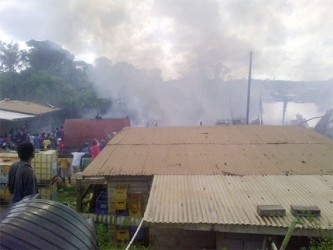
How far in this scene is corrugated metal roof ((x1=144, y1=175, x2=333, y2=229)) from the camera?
4.40 metres

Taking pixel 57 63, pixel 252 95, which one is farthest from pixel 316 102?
pixel 57 63

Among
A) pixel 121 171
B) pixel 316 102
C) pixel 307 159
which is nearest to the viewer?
pixel 121 171

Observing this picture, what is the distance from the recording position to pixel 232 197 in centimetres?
521

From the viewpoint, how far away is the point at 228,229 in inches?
170

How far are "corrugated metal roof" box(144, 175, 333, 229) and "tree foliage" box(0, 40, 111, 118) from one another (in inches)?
792

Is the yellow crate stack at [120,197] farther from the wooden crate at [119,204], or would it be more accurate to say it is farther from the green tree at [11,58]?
the green tree at [11,58]

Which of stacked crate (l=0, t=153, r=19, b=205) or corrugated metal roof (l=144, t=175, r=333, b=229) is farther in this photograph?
stacked crate (l=0, t=153, r=19, b=205)

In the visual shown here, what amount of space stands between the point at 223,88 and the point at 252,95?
5.56m

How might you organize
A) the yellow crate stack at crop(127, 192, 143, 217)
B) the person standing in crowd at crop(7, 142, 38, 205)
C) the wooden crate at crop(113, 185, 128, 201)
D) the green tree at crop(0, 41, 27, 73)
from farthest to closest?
the green tree at crop(0, 41, 27, 73)
the yellow crate stack at crop(127, 192, 143, 217)
the wooden crate at crop(113, 185, 128, 201)
the person standing in crowd at crop(7, 142, 38, 205)

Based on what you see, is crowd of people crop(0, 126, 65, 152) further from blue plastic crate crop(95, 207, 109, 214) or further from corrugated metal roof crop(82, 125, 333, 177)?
blue plastic crate crop(95, 207, 109, 214)

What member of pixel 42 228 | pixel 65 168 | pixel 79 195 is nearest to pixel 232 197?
pixel 42 228

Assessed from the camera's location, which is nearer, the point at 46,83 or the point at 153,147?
the point at 153,147

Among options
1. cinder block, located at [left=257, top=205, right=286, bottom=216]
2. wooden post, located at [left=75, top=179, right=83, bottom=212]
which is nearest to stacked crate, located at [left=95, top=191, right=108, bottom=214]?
wooden post, located at [left=75, top=179, right=83, bottom=212]

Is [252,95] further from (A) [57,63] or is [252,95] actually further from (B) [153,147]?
(B) [153,147]
